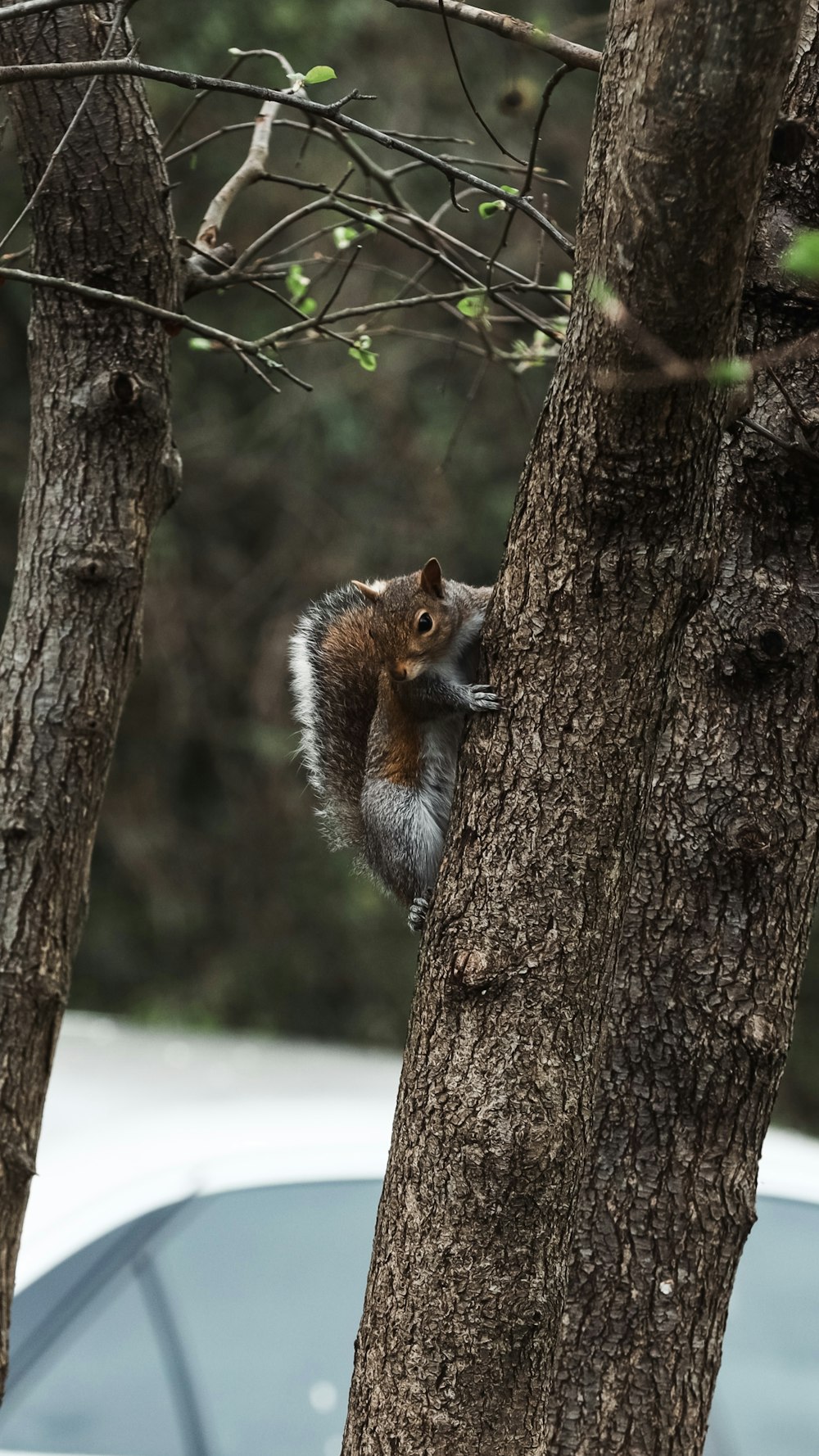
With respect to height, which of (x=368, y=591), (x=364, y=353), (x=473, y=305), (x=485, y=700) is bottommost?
(x=485, y=700)

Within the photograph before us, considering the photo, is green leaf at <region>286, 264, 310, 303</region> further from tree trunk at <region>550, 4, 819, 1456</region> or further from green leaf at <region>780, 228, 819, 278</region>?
green leaf at <region>780, 228, 819, 278</region>

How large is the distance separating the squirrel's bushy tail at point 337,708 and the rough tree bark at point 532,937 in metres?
0.93

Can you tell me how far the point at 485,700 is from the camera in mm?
1447

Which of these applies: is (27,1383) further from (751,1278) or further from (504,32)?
(504,32)

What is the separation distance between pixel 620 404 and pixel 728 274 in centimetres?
15

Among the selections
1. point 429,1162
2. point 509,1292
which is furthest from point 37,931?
point 509,1292

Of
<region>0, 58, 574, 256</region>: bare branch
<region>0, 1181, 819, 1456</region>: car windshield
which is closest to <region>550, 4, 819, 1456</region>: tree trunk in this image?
<region>0, 58, 574, 256</region>: bare branch

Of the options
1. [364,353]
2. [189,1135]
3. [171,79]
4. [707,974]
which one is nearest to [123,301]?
[171,79]

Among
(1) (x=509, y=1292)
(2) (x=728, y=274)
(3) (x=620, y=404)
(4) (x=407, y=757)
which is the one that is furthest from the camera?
(4) (x=407, y=757)

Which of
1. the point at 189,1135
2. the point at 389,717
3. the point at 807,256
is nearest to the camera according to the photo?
the point at 807,256

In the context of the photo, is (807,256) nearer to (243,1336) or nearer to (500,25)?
(500,25)

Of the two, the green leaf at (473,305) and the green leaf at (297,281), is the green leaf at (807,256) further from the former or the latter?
the green leaf at (297,281)

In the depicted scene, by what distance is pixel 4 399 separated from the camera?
6148 mm

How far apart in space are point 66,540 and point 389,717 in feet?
2.27
